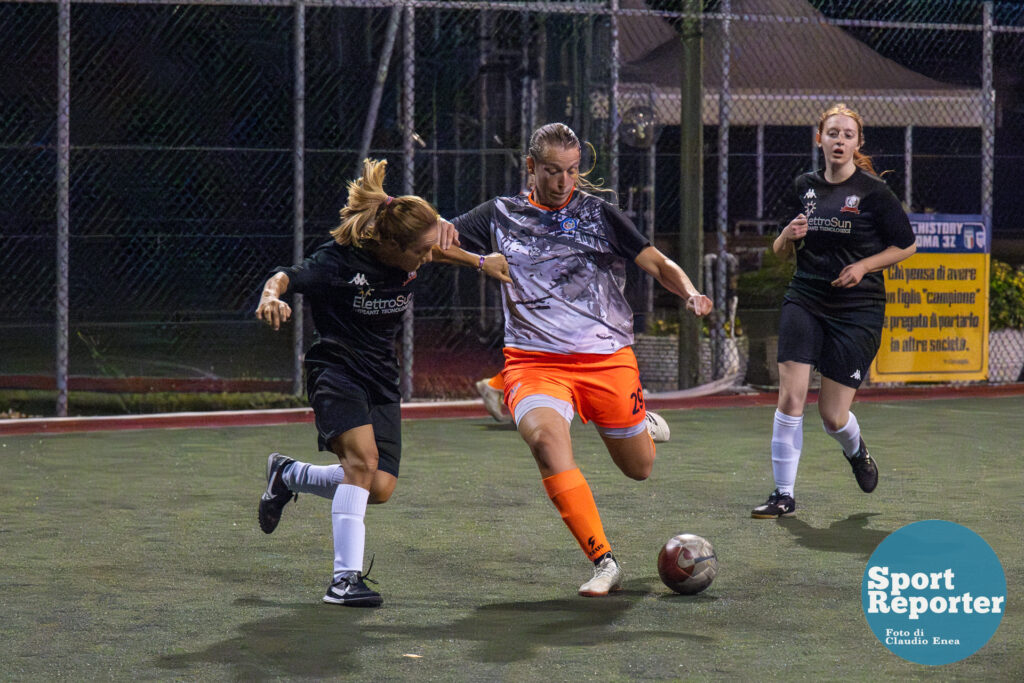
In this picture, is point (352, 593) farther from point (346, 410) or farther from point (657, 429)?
point (657, 429)

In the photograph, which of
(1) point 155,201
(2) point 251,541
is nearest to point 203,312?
(1) point 155,201

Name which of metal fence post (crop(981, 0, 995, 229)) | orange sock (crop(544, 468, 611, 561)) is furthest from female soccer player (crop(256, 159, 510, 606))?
metal fence post (crop(981, 0, 995, 229))

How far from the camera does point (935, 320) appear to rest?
547 inches

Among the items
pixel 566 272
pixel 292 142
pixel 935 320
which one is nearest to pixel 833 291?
pixel 566 272

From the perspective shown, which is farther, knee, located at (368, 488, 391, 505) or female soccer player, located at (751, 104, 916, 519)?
female soccer player, located at (751, 104, 916, 519)

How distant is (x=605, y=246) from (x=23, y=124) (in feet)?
25.3

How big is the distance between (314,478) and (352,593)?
0.96m

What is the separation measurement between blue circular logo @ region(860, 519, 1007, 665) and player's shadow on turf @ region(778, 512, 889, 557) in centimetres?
25

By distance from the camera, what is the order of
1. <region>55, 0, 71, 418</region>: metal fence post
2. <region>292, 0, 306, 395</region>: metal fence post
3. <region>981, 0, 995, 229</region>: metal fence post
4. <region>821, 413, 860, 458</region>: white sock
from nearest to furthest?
<region>821, 413, 860, 458</region>: white sock
<region>55, 0, 71, 418</region>: metal fence post
<region>292, 0, 306, 395</region>: metal fence post
<region>981, 0, 995, 229</region>: metal fence post

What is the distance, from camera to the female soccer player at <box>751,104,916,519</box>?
791 centimetres

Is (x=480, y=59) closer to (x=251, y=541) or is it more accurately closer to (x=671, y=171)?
(x=671, y=171)

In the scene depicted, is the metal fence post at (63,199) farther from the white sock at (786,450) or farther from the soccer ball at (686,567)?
the soccer ball at (686,567)

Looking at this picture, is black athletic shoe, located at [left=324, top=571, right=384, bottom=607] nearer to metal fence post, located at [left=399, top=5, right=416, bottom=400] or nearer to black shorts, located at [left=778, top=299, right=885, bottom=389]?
black shorts, located at [left=778, top=299, right=885, bottom=389]

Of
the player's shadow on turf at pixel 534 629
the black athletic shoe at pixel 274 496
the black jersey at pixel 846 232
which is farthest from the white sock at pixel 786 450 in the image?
the black athletic shoe at pixel 274 496
